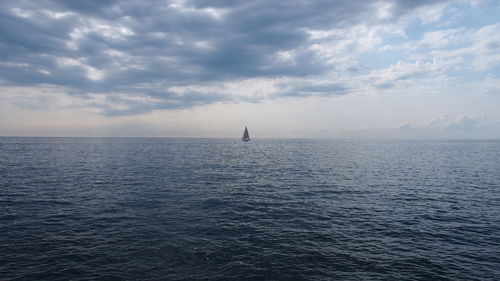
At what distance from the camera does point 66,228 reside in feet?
100

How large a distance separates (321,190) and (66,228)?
39.9m

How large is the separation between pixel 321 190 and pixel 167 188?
94.6 feet

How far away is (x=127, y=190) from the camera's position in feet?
165

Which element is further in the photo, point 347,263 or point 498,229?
point 498,229

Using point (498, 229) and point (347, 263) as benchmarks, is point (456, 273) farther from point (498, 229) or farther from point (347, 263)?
point (498, 229)

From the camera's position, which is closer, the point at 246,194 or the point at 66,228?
the point at 66,228

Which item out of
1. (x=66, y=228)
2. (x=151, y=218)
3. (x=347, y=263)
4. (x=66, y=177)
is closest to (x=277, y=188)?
(x=151, y=218)

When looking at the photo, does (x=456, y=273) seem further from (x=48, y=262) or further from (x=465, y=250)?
(x=48, y=262)

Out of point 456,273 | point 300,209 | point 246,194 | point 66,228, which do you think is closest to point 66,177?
point 66,228

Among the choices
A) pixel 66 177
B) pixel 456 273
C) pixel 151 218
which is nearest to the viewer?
pixel 456 273

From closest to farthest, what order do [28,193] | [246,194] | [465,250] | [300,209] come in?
[465,250] → [300,209] → [28,193] → [246,194]

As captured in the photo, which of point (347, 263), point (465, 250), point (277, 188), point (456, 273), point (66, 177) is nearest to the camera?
point (456, 273)

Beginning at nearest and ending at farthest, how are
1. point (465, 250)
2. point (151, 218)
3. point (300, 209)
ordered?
point (465, 250) → point (151, 218) → point (300, 209)

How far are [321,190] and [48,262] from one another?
138 ft
